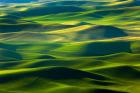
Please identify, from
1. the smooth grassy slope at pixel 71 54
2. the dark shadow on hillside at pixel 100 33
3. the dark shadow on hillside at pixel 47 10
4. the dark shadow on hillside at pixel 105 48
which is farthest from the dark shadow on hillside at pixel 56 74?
the dark shadow on hillside at pixel 47 10

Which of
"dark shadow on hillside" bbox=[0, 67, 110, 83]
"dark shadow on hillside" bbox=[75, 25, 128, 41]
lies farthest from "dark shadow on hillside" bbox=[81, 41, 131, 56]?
"dark shadow on hillside" bbox=[0, 67, 110, 83]

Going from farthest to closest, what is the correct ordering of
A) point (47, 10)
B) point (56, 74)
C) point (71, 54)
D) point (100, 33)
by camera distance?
1. point (47, 10)
2. point (100, 33)
3. point (71, 54)
4. point (56, 74)

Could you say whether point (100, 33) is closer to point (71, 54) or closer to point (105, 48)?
point (105, 48)

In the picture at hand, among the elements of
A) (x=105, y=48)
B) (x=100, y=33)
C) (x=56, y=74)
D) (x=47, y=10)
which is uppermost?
(x=47, y=10)

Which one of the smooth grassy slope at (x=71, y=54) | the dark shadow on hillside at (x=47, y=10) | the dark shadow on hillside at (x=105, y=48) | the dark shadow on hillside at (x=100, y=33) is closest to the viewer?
the smooth grassy slope at (x=71, y=54)

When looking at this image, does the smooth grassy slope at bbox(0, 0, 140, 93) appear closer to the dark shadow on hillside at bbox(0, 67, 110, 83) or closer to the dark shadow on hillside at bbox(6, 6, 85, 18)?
the dark shadow on hillside at bbox(0, 67, 110, 83)

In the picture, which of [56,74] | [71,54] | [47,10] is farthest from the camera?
[47,10]

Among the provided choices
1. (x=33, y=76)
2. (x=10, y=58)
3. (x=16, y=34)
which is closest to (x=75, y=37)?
(x=16, y=34)

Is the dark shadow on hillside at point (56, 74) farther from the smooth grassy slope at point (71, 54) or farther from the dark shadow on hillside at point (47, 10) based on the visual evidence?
the dark shadow on hillside at point (47, 10)

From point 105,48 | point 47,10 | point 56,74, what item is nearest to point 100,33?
point 105,48
